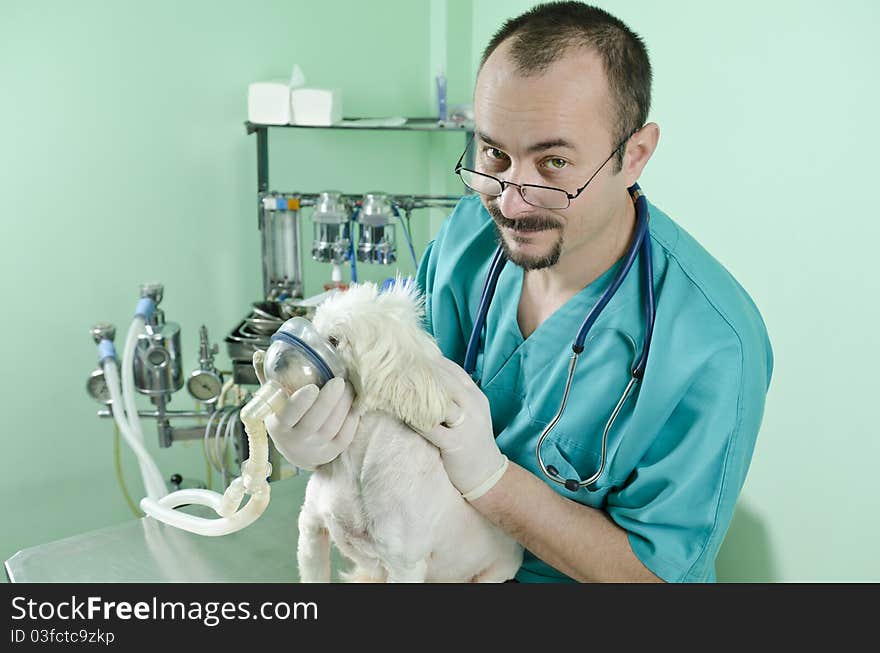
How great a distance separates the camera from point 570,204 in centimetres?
117

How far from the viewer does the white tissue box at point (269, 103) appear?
8.87 ft

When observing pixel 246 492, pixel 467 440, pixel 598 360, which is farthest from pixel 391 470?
pixel 598 360

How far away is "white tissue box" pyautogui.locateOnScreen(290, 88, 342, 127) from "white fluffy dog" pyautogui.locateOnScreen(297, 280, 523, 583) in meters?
1.70

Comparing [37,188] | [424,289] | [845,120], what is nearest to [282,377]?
[424,289]

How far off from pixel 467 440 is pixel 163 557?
27.4 inches

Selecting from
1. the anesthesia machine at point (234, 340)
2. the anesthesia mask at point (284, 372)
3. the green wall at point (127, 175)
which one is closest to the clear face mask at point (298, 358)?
the anesthesia mask at point (284, 372)

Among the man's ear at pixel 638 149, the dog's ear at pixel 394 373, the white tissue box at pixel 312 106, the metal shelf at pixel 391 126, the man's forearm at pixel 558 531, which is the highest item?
the white tissue box at pixel 312 106

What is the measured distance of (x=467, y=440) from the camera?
43.6 inches

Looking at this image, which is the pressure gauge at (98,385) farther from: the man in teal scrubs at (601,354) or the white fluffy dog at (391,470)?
the man in teal scrubs at (601,354)

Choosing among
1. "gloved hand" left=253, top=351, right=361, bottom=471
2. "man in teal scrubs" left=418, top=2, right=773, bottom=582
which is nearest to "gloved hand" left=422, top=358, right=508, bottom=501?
"man in teal scrubs" left=418, top=2, right=773, bottom=582

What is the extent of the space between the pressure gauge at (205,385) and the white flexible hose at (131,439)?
0.68 ft

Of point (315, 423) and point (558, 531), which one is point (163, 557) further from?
point (558, 531)

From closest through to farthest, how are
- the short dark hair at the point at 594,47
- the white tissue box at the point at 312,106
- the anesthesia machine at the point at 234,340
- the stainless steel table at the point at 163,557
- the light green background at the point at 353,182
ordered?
the short dark hair at the point at 594,47 < the stainless steel table at the point at 163,557 < the light green background at the point at 353,182 < the anesthesia machine at the point at 234,340 < the white tissue box at the point at 312,106

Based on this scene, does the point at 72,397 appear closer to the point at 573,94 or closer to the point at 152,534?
the point at 152,534
